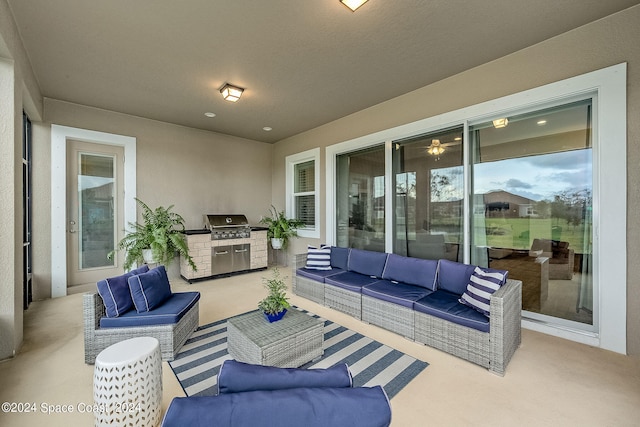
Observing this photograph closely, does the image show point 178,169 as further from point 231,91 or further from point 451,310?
point 451,310

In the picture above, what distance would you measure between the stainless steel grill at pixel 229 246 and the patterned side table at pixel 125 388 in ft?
11.8

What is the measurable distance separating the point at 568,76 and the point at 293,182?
4810 millimetres

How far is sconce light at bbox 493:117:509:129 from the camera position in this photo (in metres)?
3.18

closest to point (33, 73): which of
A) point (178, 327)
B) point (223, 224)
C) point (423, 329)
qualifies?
point (223, 224)

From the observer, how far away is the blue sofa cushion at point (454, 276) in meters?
2.94

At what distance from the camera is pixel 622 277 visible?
246cm

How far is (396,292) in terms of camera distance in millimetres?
3057

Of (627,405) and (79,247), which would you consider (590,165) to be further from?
(79,247)

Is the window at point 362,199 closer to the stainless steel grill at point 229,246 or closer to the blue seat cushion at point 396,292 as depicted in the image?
the blue seat cushion at point 396,292

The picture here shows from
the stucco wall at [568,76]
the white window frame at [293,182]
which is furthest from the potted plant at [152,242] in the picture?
the stucco wall at [568,76]

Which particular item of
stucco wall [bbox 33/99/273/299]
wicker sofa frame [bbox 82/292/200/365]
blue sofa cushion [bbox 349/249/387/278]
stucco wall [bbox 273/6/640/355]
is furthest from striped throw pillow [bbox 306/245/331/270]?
stucco wall [bbox 33/99/273/299]

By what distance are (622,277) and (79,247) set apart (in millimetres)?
6995

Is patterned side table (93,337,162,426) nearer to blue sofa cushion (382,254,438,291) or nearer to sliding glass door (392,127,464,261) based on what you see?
blue sofa cushion (382,254,438,291)

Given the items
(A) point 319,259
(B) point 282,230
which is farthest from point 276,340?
(B) point 282,230
